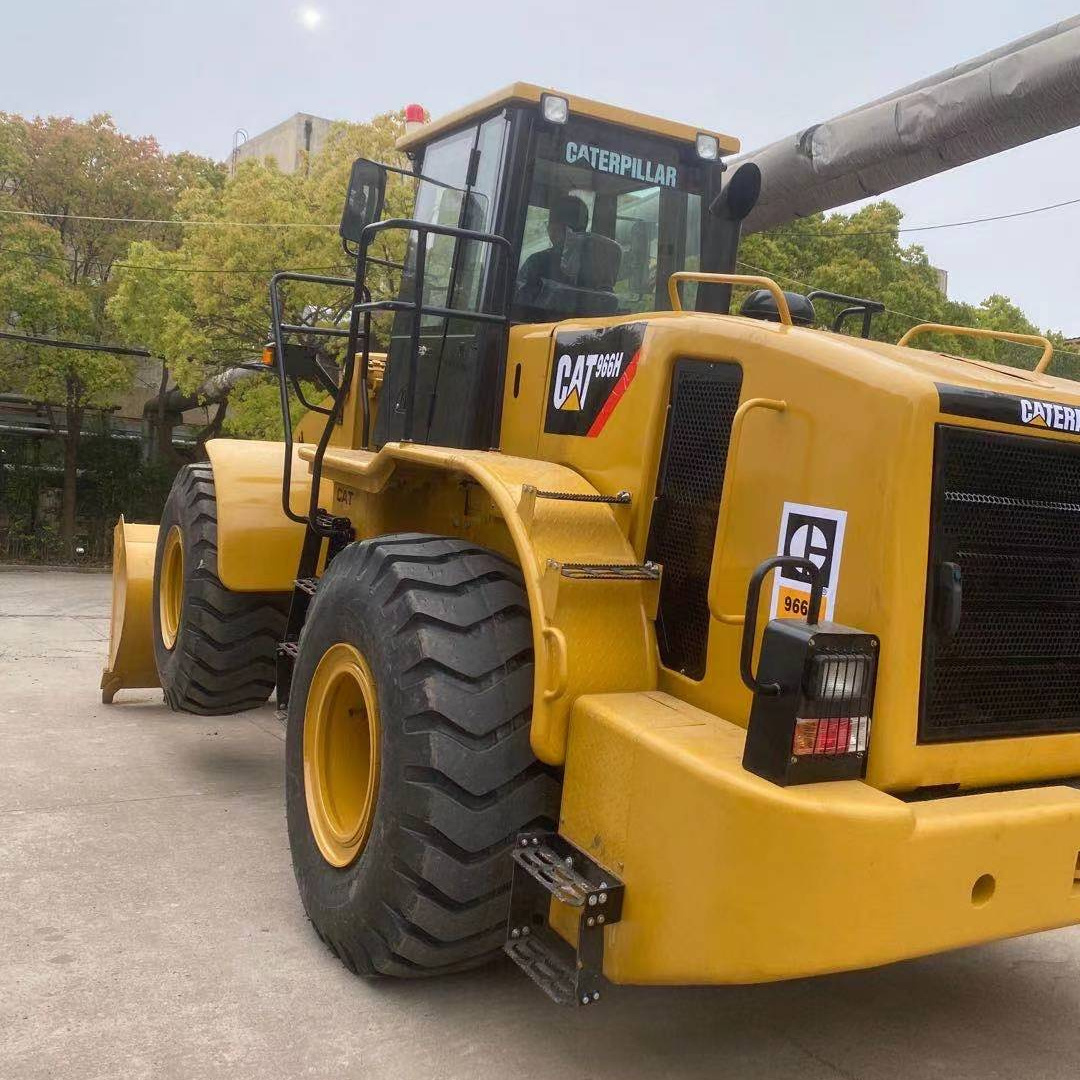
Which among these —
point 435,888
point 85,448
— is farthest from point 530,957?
point 85,448

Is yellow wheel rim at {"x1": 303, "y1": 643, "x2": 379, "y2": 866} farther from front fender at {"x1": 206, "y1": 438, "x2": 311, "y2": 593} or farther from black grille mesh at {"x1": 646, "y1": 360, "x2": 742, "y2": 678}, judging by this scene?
front fender at {"x1": 206, "y1": 438, "x2": 311, "y2": 593}

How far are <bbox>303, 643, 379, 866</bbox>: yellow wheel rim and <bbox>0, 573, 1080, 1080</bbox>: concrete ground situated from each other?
0.39 metres

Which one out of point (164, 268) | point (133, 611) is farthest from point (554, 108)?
point (164, 268)

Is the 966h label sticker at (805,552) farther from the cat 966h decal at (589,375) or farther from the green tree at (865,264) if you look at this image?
the green tree at (865,264)

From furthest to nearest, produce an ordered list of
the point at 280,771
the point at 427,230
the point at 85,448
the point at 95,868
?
1. the point at 85,448
2. the point at 280,771
3. the point at 95,868
4. the point at 427,230

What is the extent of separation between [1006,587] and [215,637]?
363 cm

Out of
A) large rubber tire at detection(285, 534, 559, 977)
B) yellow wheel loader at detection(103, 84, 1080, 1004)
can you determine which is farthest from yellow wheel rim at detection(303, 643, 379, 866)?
large rubber tire at detection(285, 534, 559, 977)

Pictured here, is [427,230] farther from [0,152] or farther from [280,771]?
[0,152]

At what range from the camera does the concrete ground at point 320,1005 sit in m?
3.06

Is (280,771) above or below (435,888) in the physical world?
below

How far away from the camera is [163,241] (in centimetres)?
2434

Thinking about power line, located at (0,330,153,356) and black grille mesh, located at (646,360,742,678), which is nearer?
black grille mesh, located at (646,360,742,678)

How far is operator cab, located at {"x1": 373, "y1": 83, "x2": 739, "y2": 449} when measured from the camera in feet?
13.9

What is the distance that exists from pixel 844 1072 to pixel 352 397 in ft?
11.6
